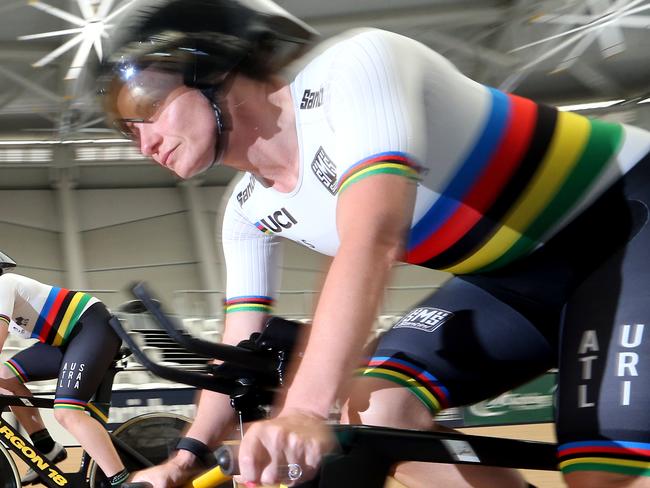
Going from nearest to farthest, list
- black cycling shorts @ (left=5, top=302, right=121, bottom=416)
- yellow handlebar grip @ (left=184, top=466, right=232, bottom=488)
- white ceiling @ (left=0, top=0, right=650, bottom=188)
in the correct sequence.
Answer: yellow handlebar grip @ (left=184, top=466, right=232, bottom=488) < black cycling shorts @ (left=5, top=302, right=121, bottom=416) < white ceiling @ (left=0, top=0, right=650, bottom=188)

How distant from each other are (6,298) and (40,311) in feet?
0.60

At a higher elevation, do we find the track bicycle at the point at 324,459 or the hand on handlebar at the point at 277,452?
the track bicycle at the point at 324,459

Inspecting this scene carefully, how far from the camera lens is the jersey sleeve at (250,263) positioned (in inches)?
66.2

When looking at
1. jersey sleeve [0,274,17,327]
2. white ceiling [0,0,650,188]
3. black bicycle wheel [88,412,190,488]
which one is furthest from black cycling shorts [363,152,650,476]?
white ceiling [0,0,650,188]

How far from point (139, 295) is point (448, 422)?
6512mm

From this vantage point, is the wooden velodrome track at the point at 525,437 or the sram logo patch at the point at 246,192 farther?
the wooden velodrome track at the point at 525,437

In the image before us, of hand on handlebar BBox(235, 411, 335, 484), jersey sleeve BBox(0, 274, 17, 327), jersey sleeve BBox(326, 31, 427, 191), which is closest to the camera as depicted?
hand on handlebar BBox(235, 411, 335, 484)

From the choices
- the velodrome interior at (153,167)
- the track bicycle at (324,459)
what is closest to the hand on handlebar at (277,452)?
the track bicycle at (324,459)

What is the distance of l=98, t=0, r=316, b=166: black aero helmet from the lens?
4.40 feet

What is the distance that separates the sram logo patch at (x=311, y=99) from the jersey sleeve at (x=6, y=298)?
9.28 ft

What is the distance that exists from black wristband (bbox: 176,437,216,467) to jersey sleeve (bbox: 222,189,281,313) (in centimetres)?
28

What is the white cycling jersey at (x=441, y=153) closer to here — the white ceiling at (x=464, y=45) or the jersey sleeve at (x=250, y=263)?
the jersey sleeve at (x=250, y=263)

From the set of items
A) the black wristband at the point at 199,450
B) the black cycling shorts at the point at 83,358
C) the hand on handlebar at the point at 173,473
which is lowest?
the hand on handlebar at the point at 173,473

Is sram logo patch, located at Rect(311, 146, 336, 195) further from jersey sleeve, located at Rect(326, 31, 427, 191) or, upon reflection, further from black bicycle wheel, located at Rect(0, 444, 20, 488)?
black bicycle wheel, located at Rect(0, 444, 20, 488)
